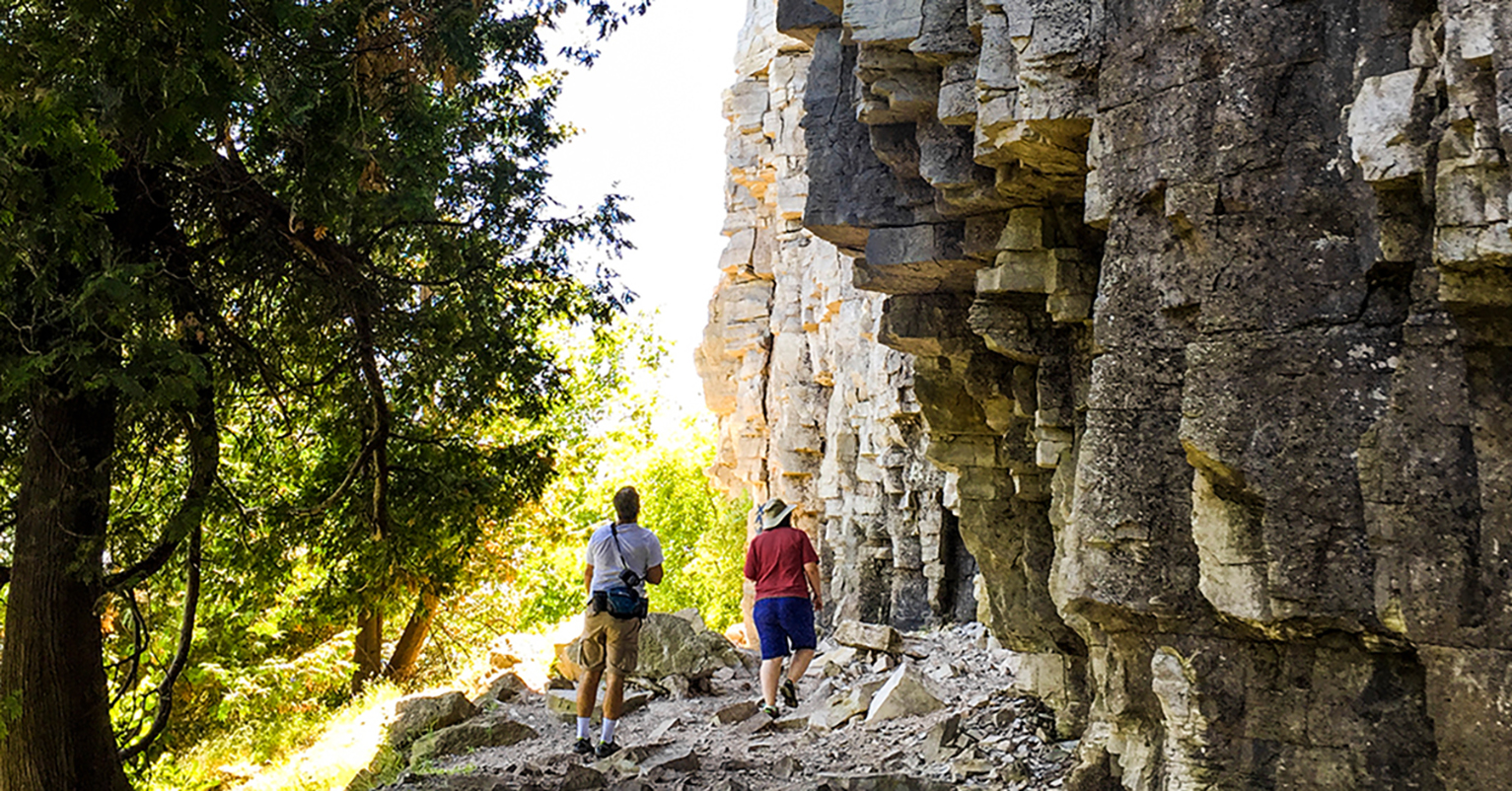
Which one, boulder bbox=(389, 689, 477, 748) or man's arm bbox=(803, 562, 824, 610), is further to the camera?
boulder bbox=(389, 689, 477, 748)

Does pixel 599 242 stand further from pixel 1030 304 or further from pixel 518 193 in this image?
pixel 1030 304

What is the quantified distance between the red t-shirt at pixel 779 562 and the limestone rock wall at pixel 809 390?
17.5 feet

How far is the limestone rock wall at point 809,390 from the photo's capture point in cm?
1714

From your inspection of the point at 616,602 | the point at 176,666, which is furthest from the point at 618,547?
the point at 176,666

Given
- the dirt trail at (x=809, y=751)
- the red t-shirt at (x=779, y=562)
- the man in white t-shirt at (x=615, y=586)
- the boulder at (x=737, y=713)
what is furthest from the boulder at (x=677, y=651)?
the man in white t-shirt at (x=615, y=586)

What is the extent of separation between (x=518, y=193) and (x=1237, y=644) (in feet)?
19.2

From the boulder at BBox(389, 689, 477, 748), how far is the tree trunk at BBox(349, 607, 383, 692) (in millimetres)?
6740

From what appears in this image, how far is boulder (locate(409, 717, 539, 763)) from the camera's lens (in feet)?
32.6

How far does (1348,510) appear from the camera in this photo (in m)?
4.80

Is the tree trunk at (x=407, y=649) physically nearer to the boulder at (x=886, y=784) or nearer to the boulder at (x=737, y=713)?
the boulder at (x=737, y=713)

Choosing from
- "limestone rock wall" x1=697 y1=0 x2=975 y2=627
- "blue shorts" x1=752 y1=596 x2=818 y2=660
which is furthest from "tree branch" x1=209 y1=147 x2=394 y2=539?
"limestone rock wall" x1=697 y1=0 x2=975 y2=627

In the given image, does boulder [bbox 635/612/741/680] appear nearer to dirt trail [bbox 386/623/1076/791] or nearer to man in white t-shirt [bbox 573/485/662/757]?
dirt trail [bbox 386/623/1076/791]

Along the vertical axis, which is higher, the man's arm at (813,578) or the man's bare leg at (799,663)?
the man's arm at (813,578)

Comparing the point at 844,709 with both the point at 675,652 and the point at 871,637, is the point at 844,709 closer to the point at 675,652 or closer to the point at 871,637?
the point at 871,637
